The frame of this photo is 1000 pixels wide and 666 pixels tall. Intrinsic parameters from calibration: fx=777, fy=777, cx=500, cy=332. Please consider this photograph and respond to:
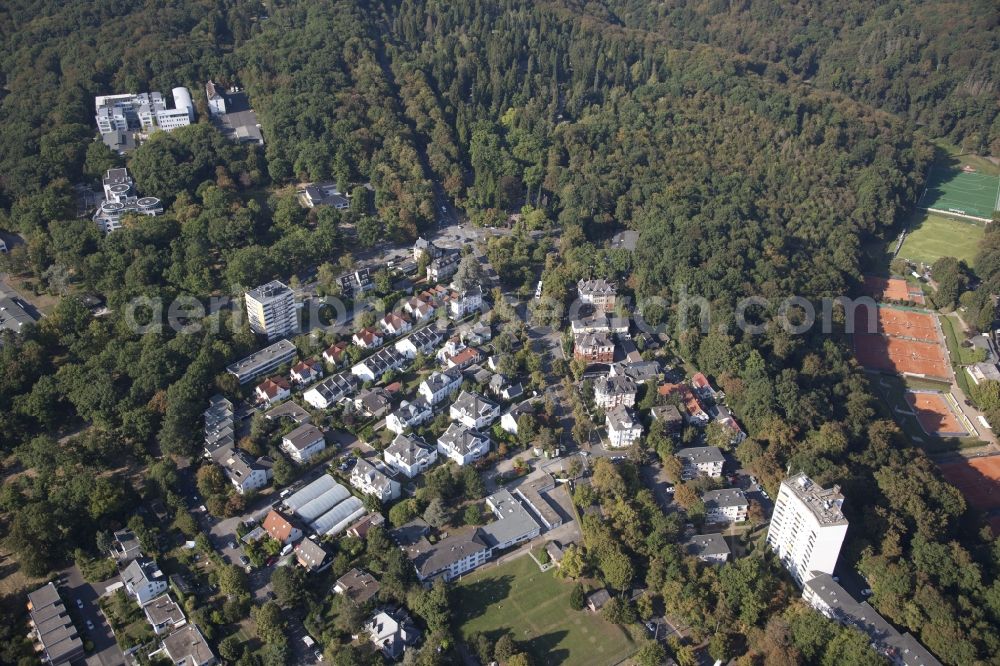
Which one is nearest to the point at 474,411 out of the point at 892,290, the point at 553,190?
the point at 553,190

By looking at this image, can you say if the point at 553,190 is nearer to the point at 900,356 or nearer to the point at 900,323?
the point at 900,323

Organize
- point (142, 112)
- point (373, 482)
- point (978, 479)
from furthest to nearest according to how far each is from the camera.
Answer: point (142, 112), point (978, 479), point (373, 482)

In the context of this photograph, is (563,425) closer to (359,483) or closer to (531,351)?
(531,351)

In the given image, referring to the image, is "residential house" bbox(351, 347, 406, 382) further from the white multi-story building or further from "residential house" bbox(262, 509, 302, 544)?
the white multi-story building

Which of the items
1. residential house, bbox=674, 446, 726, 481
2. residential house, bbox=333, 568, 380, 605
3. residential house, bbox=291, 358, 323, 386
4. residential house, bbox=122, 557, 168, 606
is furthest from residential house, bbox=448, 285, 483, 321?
residential house, bbox=122, 557, 168, 606

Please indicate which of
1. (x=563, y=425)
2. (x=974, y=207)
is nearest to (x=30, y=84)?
(x=563, y=425)

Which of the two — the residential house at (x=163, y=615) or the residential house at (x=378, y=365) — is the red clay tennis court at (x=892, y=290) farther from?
the residential house at (x=163, y=615)

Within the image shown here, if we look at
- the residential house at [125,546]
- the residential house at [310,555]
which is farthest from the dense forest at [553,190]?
the residential house at [310,555]
